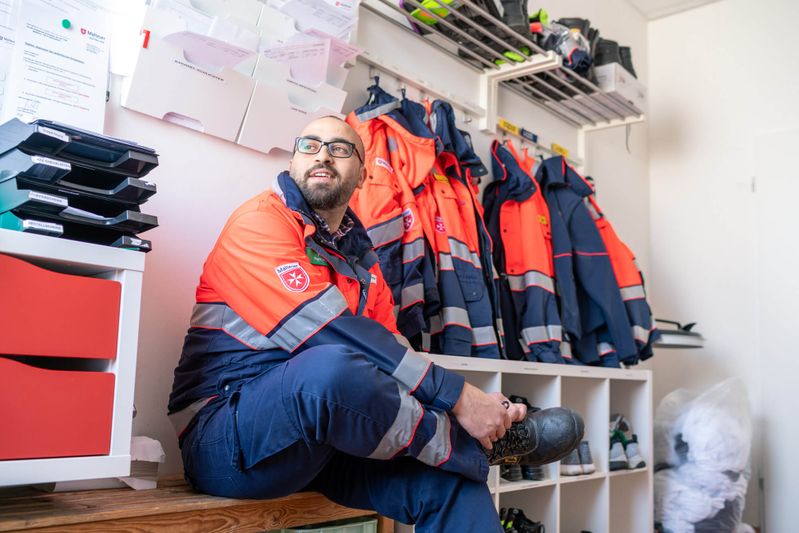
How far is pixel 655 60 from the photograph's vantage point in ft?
15.4

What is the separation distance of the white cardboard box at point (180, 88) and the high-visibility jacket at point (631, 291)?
1.95 meters

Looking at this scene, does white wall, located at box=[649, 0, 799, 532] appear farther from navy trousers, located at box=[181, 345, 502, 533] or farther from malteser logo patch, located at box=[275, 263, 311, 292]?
malteser logo patch, located at box=[275, 263, 311, 292]

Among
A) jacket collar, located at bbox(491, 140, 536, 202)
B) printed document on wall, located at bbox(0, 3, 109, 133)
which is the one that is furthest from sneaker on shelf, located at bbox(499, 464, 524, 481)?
printed document on wall, located at bbox(0, 3, 109, 133)

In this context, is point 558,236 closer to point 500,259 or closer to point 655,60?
point 500,259

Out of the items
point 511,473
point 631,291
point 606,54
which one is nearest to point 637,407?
point 631,291

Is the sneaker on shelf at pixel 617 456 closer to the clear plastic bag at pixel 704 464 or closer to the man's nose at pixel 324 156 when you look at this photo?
the clear plastic bag at pixel 704 464

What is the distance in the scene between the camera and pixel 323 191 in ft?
6.41

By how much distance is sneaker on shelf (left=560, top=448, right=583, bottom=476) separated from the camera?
2801 millimetres

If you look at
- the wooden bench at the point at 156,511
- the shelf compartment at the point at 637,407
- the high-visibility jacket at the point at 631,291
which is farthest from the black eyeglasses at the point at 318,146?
the shelf compartment at the point at 637,407

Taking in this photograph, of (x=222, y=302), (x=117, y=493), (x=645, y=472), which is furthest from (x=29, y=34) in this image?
(x=645, y=472)

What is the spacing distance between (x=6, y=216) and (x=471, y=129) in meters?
2.21

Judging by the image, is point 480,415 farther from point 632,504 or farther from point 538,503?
point 632,504

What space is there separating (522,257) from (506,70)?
0.83 meters

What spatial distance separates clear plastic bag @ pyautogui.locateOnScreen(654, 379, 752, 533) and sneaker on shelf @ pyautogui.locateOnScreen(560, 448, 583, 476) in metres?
0.75
